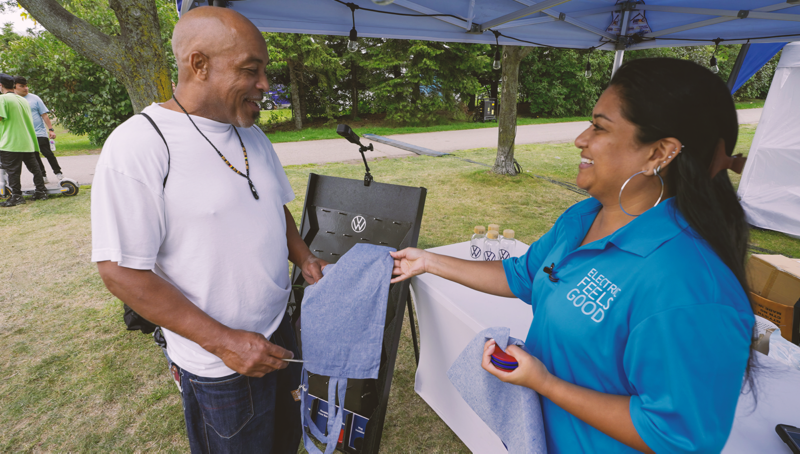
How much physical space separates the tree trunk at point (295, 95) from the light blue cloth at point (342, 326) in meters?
16.4

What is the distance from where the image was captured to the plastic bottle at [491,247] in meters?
2.24

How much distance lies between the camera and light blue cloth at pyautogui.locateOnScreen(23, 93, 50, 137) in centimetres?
686

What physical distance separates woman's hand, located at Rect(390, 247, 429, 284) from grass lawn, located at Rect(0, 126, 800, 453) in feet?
4.13

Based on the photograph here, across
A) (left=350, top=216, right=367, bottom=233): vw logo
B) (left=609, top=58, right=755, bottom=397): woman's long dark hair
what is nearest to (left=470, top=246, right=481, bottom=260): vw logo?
(left=350, top=216, right=367, bottom=233): vw logo

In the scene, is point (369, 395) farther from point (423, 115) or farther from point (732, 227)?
point (423, 115)

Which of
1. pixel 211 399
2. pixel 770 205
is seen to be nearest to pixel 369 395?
pixel 211 399

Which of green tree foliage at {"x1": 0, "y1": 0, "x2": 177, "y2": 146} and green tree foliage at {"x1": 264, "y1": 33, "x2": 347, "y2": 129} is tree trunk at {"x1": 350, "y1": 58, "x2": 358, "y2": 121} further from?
green tree foliage at {"x1": 0, "y1": 0, "x2": 177, "y2": 146}

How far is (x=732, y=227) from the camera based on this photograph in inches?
35.9

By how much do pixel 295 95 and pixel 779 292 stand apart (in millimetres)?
16709

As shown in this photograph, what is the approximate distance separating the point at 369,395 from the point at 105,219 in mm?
1490

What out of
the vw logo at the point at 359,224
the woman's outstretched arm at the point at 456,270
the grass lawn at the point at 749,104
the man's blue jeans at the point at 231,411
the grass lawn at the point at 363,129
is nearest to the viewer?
the man's blue jeans at the point at 231,411

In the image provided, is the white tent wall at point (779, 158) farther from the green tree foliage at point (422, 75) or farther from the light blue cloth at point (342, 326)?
the green tree foliage at point (422, 75)

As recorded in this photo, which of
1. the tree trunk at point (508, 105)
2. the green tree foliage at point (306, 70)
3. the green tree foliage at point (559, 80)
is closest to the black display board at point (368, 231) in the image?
the tree trunk at point (508, 105)

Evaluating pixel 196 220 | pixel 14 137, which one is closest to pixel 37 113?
pixel 14 137
